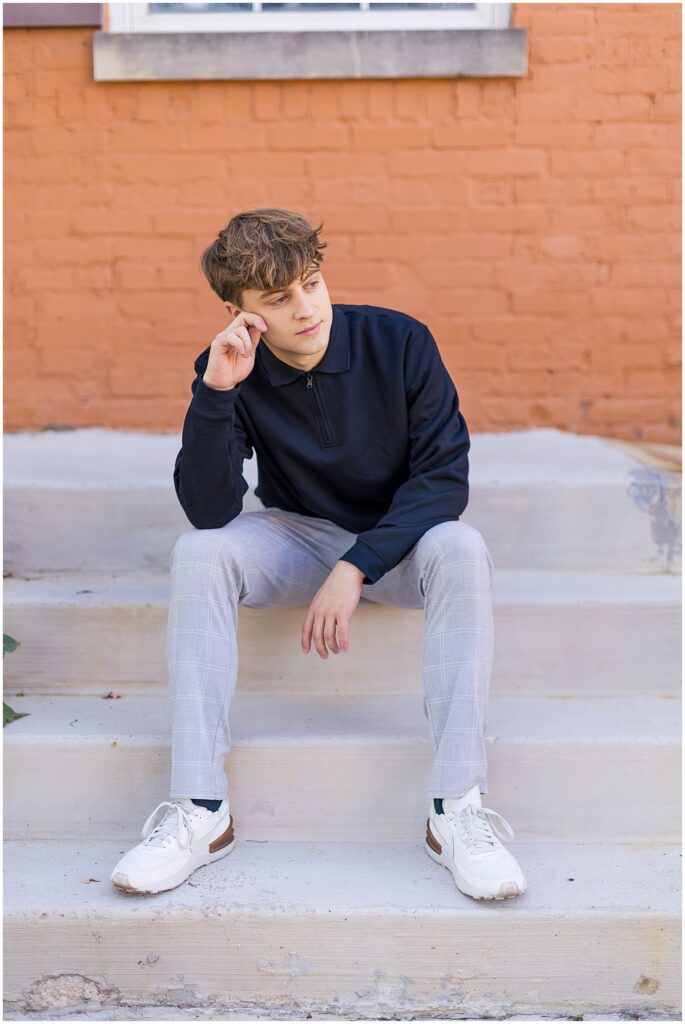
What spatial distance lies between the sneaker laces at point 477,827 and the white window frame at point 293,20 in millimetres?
2778

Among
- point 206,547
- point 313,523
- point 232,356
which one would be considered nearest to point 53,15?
point 232,356

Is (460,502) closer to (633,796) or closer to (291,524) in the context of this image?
(291,524)

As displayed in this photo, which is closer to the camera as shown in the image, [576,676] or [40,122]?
[576,676]

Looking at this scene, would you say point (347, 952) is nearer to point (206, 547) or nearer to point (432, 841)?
point (432, 841)

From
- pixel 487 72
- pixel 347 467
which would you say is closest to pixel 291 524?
pixel 347 467

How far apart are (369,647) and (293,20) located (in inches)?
92.2

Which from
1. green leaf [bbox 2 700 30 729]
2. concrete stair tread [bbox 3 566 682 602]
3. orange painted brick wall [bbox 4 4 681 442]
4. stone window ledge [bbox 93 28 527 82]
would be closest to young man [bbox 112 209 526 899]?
concrete stair tread [bbox 3 566 682 602]

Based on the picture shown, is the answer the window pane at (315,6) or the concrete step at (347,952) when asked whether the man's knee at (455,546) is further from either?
the window pane at (315,6)

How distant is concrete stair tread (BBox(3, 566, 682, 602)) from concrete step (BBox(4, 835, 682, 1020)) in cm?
79

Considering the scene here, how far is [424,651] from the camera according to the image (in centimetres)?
219

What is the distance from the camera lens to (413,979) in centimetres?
206

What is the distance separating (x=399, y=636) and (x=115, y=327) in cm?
177

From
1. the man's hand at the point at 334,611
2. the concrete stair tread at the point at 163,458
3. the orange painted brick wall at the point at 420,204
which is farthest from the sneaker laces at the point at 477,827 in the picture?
the orange painted brick wall at the point at 420,204

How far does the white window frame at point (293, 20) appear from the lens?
370 cm
